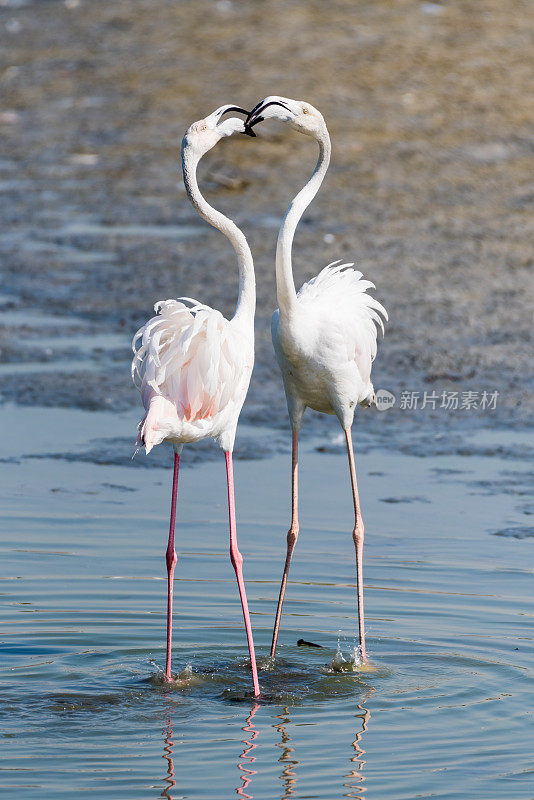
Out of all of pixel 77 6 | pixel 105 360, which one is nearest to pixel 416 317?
pixel 105 360

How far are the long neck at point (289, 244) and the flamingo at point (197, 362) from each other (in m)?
0.14

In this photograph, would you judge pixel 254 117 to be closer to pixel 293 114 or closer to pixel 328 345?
pixel 293 114

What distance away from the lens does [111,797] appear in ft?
14.5

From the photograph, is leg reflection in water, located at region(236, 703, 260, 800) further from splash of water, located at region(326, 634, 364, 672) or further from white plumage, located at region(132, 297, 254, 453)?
white plumage, located at region(132, 297, 254, 453)

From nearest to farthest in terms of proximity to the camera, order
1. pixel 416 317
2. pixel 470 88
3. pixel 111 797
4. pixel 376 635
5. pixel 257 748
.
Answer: pixel 111 797, pixel 257 748, pixel 376 635, pixel 416 317, pixel 470 88

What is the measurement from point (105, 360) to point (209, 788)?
5369 millimetres

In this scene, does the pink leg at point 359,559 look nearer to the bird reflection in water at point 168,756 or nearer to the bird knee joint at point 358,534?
the bird knee joint at point 358,534

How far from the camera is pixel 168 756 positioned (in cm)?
473

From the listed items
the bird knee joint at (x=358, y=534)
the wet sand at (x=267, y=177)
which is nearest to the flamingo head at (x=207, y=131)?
the bird knee joint at (x=358, y=534)

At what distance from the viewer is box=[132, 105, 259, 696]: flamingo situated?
520 centimetres

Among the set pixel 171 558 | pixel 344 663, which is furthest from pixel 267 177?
pixel 344 663

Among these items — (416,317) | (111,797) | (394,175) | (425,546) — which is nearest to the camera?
(111,797)

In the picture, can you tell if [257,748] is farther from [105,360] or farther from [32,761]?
[105,360]

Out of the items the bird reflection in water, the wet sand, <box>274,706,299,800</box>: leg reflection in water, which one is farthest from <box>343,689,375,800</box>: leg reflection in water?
the wet sand
